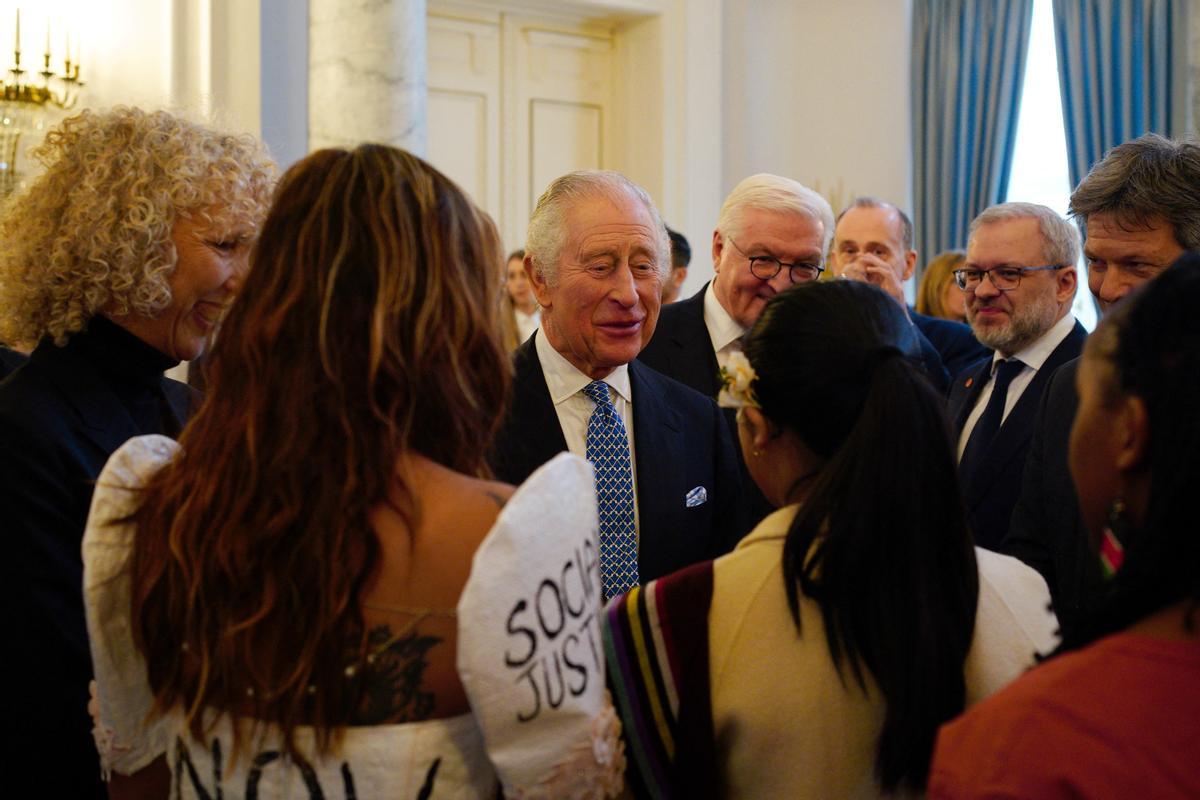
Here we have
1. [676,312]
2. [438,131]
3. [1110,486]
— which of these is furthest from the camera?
[438,131]


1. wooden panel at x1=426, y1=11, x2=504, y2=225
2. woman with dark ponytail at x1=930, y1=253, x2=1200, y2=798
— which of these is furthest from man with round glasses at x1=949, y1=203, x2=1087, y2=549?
wooden panel at x1=426, y1=11, x2=504, y2=225

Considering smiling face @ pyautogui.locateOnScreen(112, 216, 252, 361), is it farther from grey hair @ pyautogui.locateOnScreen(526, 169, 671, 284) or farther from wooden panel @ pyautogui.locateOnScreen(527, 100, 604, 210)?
wooden panel @ pyautogui.locateOnScreen(527, 100, 604, 210)

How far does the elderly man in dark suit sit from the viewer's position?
8.15ft

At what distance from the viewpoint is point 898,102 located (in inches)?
316

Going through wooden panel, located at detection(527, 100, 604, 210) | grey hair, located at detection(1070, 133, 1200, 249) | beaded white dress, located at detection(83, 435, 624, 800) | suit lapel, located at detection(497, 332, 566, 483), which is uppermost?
wooden panel, located at detection(527, 100, 604, 210)

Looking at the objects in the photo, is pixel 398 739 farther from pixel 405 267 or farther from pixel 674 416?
pixel 674 416

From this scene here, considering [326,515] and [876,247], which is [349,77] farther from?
[326,515]

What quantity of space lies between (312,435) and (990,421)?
8.46 ft

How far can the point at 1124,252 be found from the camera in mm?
2492

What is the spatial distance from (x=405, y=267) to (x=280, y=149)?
13.4ft

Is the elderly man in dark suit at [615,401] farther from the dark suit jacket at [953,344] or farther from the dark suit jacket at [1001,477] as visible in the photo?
the dark suit jacket at [953,344]

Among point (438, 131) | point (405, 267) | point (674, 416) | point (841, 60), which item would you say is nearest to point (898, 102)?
point (841, 60)

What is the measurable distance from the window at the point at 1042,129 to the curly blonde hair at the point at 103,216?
21.1ft

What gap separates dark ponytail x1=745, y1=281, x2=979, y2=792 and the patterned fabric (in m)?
0.14
